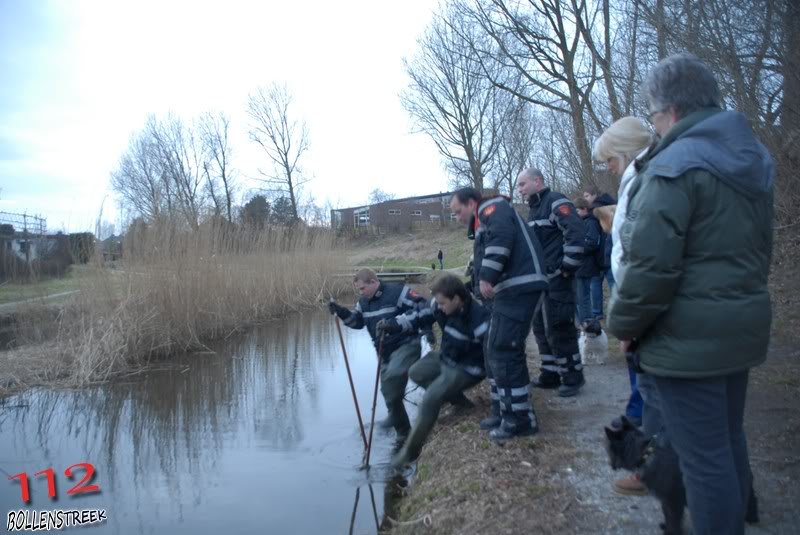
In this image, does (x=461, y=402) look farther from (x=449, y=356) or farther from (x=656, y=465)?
(x=656, y=465)

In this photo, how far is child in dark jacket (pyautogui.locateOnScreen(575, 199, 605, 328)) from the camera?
7219 millimetres

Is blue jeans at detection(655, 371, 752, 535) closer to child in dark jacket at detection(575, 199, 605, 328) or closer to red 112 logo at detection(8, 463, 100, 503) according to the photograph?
red 112 logo at detection(8, 463, 100, 503)

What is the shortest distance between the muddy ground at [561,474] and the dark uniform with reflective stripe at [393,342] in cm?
51

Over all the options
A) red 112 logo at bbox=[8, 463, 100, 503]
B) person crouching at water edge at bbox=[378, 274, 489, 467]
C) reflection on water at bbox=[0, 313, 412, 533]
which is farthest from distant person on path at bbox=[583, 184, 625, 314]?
red 112 logo at bbox=[8, 463, 100, 503]

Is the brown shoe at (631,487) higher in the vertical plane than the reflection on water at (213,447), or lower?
higher

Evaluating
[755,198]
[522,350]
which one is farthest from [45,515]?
[755,198]

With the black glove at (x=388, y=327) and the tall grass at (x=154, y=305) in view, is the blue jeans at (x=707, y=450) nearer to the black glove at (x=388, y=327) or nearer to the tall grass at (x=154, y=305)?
the black glove at (x=388, y=327)

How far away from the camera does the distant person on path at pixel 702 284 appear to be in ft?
6.62

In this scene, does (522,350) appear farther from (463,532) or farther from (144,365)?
(144,365)

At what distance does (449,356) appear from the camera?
5207mm

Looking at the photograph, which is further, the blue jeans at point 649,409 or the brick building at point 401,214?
the brick building at point 401,214

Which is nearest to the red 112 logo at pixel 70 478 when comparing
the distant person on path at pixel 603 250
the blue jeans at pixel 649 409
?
the blue jeans at pixel 649 409

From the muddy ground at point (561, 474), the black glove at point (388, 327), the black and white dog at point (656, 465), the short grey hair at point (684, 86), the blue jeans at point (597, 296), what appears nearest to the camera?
the short grey hair at point (684, 86)

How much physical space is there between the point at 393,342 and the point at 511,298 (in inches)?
71.9
